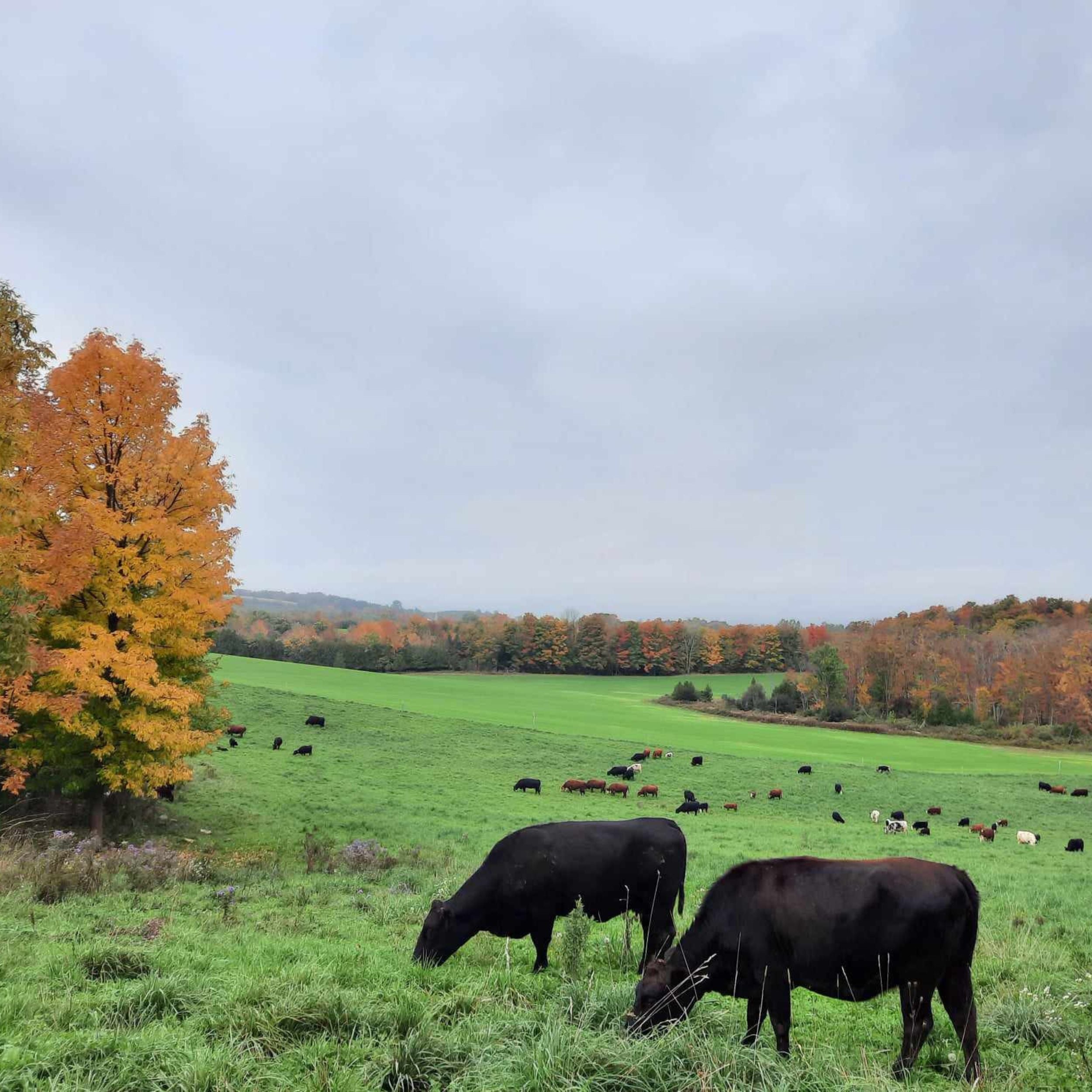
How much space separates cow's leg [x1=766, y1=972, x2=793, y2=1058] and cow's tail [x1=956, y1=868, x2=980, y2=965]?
5.17 ft

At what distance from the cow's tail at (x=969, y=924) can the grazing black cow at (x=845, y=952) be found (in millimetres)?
11

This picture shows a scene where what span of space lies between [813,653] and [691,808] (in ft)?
193

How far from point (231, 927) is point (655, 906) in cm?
576

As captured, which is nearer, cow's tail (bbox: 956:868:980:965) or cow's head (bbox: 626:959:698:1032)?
cow's head (bbox: 626:959:698:1032)

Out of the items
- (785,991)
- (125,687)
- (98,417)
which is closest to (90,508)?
(98,417)

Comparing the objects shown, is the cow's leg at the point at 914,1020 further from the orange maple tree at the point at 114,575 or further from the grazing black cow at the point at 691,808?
the grazing black cow at the point at 691,808

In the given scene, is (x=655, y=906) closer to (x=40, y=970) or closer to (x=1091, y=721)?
(x=40, y=970)

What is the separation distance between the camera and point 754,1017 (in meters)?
6.20

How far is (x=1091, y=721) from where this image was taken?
223 feet

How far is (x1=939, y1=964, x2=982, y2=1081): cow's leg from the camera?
5.95 m

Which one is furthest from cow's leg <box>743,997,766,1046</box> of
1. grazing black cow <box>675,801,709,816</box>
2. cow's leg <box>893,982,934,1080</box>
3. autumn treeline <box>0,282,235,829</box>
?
grazing black cow <box>675,801,709,816</box>

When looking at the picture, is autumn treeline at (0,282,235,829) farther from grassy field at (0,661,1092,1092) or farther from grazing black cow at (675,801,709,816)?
grazing black cow at (675,801,709,816)

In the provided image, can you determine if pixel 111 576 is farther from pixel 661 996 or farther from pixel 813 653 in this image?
pixel 813 653

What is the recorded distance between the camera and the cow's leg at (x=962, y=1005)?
5.95 m
